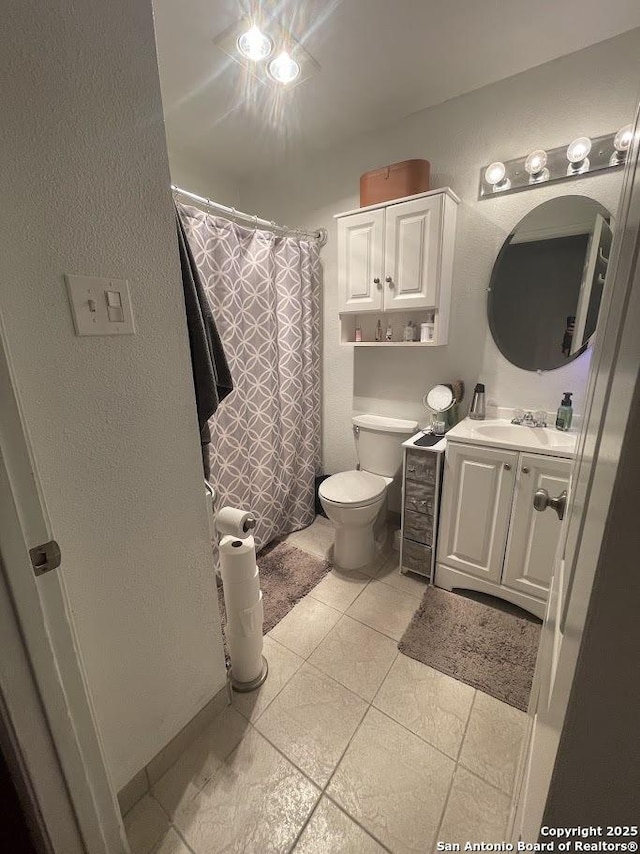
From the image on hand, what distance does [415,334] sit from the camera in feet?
6.50

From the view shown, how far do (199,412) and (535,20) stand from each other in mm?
1874

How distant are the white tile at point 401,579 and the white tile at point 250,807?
92 cm

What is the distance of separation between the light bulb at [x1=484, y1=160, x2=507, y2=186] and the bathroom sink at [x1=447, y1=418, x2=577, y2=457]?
1.15 metres

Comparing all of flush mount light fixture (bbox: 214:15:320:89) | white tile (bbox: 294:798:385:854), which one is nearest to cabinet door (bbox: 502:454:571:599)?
white tile (bbox: 294:798:385:854)

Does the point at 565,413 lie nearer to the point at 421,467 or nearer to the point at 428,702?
the point at 421,467

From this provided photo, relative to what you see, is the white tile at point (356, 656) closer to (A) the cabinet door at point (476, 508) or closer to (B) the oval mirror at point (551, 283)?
→ (A) the cabinet door at point (476, 508)

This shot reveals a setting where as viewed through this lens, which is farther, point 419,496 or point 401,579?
point 401,579

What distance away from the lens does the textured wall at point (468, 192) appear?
1.45 meters

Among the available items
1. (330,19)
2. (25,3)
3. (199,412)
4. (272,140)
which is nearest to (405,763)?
(199,412)

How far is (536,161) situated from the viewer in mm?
1536

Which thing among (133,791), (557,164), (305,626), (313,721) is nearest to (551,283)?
(557,164)

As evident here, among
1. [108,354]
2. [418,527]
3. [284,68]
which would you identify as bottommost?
[418,527]

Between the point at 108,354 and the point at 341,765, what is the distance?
1367mm

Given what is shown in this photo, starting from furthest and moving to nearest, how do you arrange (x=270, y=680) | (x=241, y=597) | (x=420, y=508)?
(x=420, y=508) < (x=270, y=680) < (x=241, y=597)
